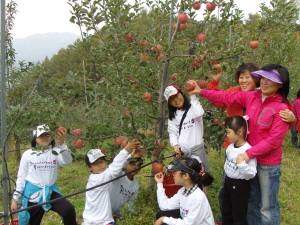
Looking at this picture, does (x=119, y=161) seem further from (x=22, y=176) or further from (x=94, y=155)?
(x=22, y=176)

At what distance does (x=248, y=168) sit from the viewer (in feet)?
6.25

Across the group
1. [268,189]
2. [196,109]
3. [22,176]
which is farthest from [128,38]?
[268,189]

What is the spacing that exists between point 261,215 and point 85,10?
6.52 feet

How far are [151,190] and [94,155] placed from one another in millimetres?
866

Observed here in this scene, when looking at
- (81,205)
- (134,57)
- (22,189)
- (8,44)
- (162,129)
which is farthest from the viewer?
(8,44)

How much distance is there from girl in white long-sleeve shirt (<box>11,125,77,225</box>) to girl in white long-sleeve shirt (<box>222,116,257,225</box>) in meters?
1.28

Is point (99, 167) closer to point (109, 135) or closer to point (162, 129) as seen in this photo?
point (109, 135)

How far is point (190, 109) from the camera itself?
225 cm

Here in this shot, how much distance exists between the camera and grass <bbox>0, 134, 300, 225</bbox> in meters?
2.44

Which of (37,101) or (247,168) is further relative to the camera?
(247,168)

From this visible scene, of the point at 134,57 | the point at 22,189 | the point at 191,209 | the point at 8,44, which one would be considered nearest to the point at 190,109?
the point at 134,57

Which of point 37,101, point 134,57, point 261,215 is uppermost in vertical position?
point 134,57

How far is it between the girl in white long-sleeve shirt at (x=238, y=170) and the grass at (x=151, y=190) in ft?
2.26

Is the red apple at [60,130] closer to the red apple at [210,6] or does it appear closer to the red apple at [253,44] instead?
the red apple at [210,6]
